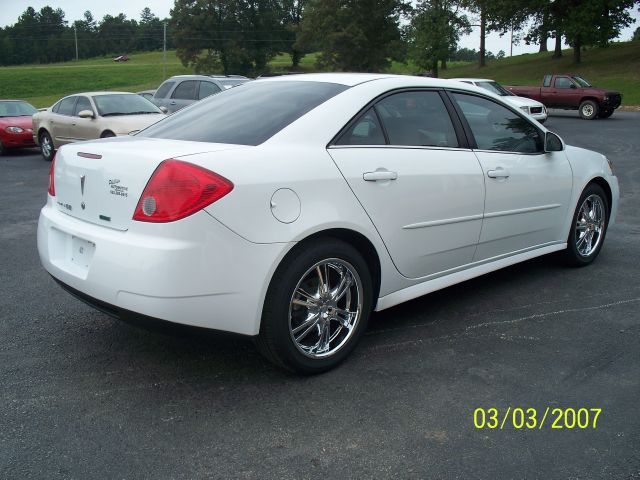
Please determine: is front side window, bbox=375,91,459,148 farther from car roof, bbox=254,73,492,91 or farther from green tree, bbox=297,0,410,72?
green tree, bbox=297,0,410,72

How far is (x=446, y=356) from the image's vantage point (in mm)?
3727

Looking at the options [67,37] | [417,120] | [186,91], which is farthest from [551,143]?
[67,37]

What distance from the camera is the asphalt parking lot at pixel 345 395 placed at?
8.79 ft

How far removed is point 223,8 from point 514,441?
7797 cm

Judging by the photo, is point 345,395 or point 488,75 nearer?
point 345,395

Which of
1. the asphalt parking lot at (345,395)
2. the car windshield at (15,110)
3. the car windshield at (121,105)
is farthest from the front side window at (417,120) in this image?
the car windshield at (15,110)

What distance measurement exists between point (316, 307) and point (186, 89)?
15.0 meters

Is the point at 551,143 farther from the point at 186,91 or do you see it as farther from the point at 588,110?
the point at 588,110

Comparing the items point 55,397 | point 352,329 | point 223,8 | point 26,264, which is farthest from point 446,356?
point 223,8

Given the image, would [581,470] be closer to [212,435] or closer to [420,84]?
[212,435]

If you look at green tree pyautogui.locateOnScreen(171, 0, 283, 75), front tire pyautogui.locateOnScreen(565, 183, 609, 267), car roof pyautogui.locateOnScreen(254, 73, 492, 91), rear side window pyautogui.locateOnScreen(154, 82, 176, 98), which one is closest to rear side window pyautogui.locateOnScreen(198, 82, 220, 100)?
rear side window pyautogui.locateOnScreen(154, 82, 176, 98)

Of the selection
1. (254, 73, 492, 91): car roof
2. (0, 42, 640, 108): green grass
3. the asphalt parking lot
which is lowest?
the asphalt parking lot

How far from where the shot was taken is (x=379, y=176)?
12.0ft

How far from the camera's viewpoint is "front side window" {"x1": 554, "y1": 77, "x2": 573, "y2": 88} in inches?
991
